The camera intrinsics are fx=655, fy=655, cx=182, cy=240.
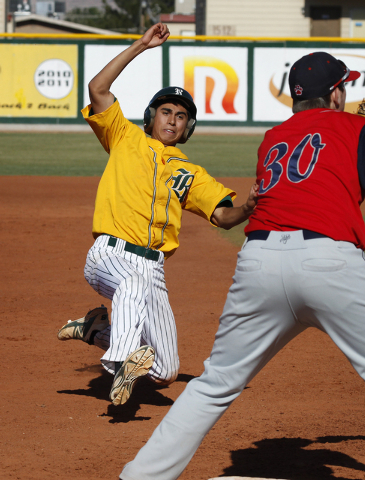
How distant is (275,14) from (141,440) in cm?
2608

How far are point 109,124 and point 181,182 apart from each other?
56 cm

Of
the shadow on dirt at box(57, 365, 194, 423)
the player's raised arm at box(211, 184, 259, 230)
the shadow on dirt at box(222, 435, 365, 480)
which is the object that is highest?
the player's raised arm at box(211, 184, 259, 230)

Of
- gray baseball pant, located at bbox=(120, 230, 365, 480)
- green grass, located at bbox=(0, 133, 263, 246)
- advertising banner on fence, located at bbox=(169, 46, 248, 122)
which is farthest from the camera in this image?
advertising banner on fence, located at bbox=(169, 46, 248, 122)

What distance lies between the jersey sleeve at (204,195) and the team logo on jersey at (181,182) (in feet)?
0.14

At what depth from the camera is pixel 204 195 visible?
395 cm

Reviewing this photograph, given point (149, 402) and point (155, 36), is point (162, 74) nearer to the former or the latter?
point (155, 36)

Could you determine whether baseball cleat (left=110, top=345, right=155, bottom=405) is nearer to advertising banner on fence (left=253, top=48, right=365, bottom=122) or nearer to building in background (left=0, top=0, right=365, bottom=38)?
advertising banner on fence (left=253, top=48, right=365, bottom=122)

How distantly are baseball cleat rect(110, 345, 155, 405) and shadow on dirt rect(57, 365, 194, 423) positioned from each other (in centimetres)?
38

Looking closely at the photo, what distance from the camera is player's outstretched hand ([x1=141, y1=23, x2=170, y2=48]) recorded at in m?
3.46

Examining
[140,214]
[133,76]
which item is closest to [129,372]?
[140,214]

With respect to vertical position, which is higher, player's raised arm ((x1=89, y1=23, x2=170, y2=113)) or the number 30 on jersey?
player's raised arm ((x1=89, y1=23, x2=170, y2=113))

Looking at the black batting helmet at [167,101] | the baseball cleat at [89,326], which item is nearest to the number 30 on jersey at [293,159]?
the black batting helmet at [167,101]

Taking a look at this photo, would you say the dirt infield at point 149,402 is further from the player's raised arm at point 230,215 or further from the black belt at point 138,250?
the player's raised arm at point 230,215

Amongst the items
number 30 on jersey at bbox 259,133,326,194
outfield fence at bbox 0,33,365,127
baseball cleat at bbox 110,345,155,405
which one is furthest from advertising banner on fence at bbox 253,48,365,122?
number 30 on jersey at bbox 259,133,326,194
